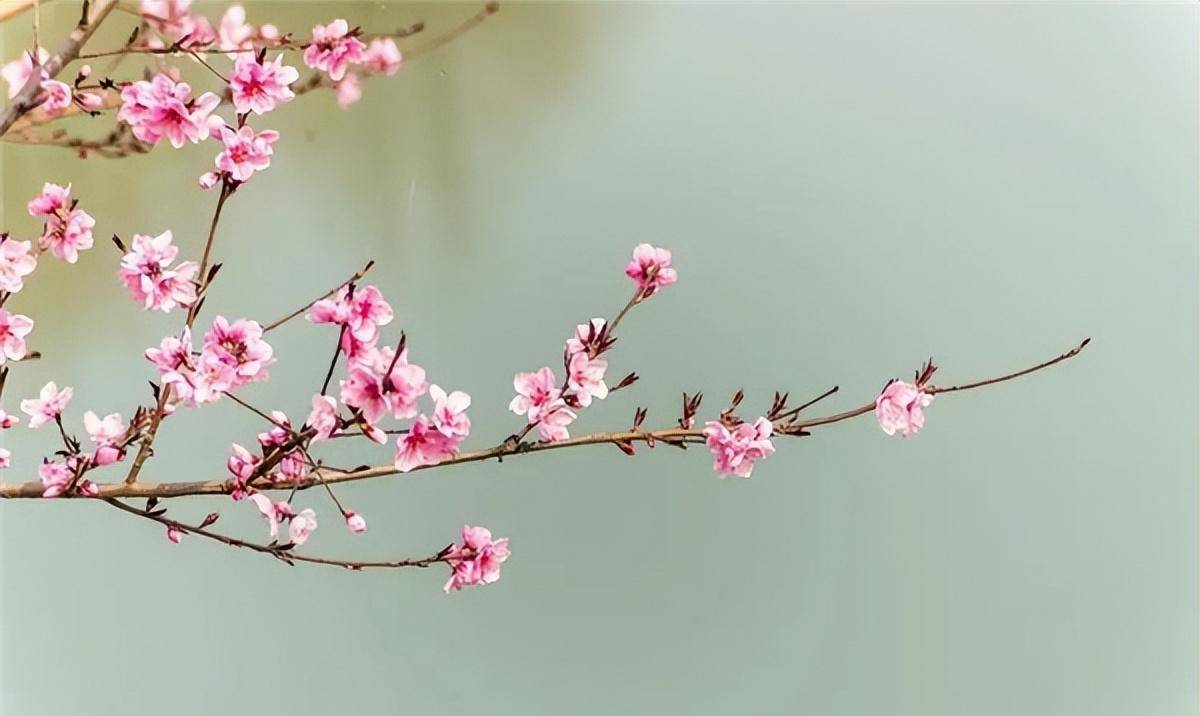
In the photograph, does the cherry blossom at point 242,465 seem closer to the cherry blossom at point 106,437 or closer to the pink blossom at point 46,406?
the cherry blossom at point 106,437

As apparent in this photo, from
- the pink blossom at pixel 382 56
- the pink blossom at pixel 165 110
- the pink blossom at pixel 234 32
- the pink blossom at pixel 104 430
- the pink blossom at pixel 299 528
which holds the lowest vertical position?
the pink blossom at pixel 299 528

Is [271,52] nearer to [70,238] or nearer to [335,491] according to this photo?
[70,238]

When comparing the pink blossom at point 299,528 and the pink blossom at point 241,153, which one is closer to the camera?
the pink blossom at point 241,153

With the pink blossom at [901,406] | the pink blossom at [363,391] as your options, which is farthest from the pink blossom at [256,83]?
the pink blossom at [901,406]

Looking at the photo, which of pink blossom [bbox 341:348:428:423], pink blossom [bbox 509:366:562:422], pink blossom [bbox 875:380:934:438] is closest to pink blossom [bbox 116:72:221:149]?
pink blossom [bbox 341:348:428:423]

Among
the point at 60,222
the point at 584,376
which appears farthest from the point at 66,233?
the point at 584,376
